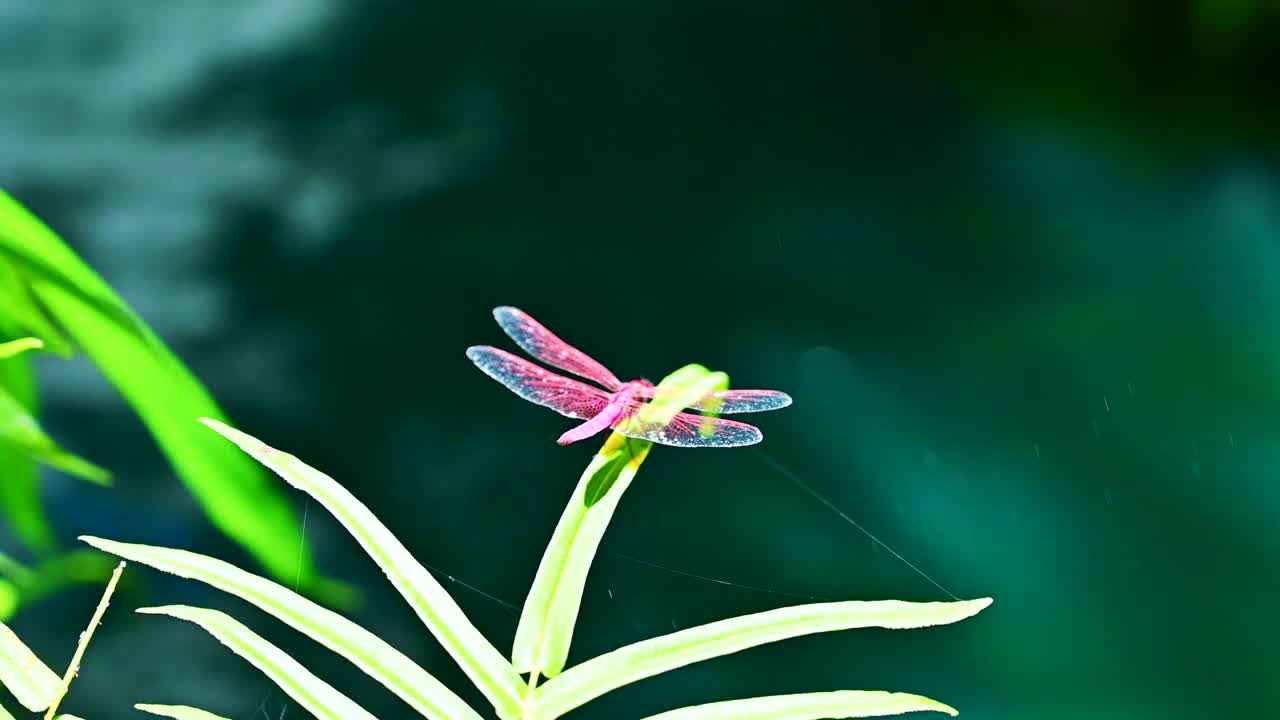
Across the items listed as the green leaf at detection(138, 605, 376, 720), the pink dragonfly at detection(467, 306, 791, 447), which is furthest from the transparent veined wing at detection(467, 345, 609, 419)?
the green leaf at detection(138, 605, 376, 720)

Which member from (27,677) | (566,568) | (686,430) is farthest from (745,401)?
(27,677)

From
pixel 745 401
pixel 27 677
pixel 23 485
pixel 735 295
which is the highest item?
pixel 735 295

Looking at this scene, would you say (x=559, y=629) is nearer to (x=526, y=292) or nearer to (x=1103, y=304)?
(x=526, y=292)

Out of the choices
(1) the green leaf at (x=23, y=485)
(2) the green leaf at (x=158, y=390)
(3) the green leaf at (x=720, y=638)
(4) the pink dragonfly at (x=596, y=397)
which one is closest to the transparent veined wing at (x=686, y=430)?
(4) the pink dragonfly at (x=596, y=397)

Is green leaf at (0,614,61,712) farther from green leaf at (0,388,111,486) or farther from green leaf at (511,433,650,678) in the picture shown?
green leaf at (0,388,111,486)

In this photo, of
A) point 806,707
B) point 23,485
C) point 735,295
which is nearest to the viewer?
point 806,707

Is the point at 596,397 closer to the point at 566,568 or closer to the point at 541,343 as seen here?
the point at 541,343

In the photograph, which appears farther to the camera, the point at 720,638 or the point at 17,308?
the point at 17,308
